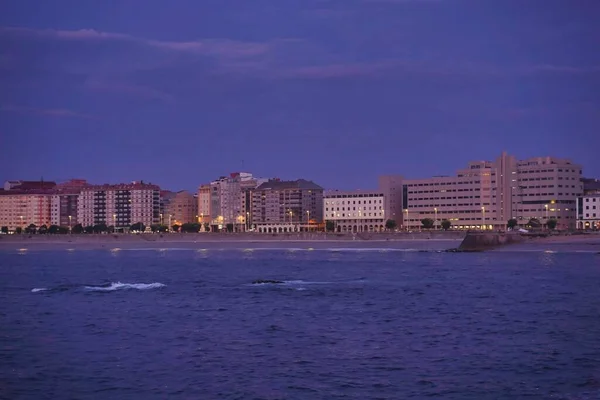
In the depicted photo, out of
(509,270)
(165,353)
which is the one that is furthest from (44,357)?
(509,270)

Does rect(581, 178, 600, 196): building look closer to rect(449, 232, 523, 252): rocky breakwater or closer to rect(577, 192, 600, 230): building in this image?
rect(577, 192, 600, 230): building

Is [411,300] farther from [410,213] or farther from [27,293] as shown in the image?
[410,213]

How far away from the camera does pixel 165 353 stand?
25.3 m

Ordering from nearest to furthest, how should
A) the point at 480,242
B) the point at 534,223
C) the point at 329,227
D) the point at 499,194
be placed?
the point at 480,242
the point at 534,223
the point at 499,194
the point at 329,227

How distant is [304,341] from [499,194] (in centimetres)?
16189

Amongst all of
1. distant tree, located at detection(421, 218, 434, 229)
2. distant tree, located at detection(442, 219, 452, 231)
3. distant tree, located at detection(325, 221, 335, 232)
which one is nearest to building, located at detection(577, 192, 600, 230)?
distant tree, located at detection(442, 219, 452, 231)

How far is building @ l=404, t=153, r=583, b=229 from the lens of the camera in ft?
577

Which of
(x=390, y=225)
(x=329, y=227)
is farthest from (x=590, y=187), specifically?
(x=329, y=227)

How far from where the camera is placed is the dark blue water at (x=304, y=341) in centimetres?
2061

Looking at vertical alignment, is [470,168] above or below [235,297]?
above

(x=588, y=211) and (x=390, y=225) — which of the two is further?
(x=390, y=225)

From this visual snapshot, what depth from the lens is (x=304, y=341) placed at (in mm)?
27344

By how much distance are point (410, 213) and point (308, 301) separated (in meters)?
158

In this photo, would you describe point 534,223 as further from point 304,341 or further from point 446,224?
point 304,341
